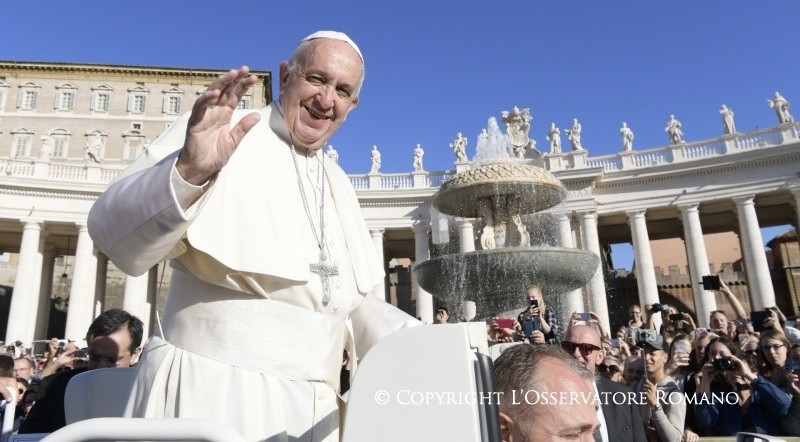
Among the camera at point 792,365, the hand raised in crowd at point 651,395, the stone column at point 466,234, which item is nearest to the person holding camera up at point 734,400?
the camera at point 792,365

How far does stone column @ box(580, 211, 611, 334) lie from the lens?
2644 cm

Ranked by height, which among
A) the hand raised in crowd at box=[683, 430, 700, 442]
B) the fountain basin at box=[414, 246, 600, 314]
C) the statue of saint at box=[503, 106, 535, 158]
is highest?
the statue of saint at box=[503, 106, 535, 158]

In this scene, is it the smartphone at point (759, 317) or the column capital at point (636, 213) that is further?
the column capital at point (636, 213)

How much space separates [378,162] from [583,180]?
1176 centimetres

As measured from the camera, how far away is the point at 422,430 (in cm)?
114

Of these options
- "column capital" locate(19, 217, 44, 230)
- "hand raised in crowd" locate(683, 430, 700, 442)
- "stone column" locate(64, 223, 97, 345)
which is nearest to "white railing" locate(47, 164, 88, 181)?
"column capital" locate(19, 217, 44, 230)

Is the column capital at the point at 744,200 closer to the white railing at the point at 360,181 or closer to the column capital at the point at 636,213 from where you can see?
the column capital at the point at 636,213

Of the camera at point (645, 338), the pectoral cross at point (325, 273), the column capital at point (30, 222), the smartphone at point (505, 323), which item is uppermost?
Result: the column capital at point (30, 222)

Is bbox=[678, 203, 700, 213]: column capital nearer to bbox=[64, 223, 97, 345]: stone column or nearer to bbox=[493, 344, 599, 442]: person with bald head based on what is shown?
bbox=[64, 223, 97, 345]: stone column

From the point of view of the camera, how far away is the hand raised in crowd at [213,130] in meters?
1.55

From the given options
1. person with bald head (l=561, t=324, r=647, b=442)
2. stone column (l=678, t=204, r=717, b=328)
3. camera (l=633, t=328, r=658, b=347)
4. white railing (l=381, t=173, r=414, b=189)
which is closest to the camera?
person with bald head (l=561, t=324, r=647, b=442)

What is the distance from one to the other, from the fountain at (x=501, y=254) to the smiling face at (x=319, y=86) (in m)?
9.23

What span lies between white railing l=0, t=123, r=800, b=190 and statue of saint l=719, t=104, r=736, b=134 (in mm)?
606

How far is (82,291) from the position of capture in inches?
1189
